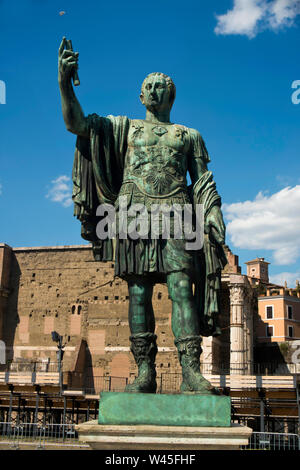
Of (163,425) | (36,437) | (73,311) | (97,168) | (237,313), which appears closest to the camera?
(163,425)

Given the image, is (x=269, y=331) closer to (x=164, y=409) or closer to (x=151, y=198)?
(x=151, y=198)

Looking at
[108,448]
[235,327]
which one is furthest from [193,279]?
[235,327]

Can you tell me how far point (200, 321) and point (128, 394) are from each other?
94 centimetres

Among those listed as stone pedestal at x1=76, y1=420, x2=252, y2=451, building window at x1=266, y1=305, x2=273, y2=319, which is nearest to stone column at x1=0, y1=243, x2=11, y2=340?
building window at x1=266, y1=305, x2=273, y2=319

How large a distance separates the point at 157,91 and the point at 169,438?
9.17 ft

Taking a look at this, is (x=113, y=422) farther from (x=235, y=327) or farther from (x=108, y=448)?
(x=235, y=327)

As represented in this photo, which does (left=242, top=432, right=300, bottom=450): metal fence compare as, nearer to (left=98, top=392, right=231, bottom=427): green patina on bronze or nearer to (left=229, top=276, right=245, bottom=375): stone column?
(left=98, top=392, right=231, bottom=427): green patina on bronze

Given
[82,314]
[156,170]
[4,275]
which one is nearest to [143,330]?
[156,170]

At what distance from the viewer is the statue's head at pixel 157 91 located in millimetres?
5102

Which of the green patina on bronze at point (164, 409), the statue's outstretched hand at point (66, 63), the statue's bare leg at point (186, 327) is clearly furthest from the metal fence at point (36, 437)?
the statue's outstretched hand at point (66, 63)

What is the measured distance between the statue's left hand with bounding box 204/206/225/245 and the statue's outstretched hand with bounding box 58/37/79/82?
1544mm

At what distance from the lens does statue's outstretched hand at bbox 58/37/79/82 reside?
466 centimetres

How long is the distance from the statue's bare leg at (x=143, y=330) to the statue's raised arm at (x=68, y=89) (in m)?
1.36

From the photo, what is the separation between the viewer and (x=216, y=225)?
4738 mm
